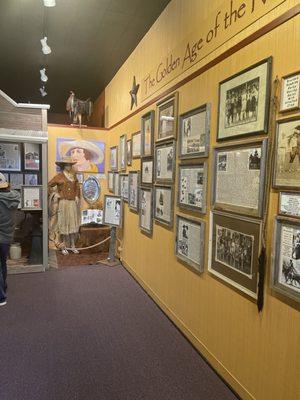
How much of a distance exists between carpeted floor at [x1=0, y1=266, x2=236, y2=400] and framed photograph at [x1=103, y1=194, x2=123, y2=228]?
131cm

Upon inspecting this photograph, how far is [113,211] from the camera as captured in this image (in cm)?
505

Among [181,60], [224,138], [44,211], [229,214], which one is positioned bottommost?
[44,211]

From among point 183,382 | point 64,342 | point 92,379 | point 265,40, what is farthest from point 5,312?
point 265,40

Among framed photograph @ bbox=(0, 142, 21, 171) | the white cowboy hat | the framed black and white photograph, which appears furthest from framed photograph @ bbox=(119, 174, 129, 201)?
framed photograph @ bbox=(0, 142, 21, 171)

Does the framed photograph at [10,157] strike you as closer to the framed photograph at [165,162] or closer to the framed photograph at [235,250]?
the framed photograph at [165,162]

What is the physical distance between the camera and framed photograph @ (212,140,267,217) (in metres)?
1.90

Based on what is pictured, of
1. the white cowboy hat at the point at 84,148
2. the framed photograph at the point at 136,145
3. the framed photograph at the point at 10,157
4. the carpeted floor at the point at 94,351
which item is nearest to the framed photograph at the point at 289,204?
the carpeted floor at the point at 94,351

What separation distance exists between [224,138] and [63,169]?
3.96m

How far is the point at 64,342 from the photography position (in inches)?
107

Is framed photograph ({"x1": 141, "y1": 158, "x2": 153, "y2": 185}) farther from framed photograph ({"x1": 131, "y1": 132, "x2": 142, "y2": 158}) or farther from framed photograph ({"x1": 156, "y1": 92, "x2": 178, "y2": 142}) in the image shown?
framed photograph ({"x1": 156, "y1": 92, "x2": 178, "y2": 142})

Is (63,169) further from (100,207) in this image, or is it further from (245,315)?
(245,315)

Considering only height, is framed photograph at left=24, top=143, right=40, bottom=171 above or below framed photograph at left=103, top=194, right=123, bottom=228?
above

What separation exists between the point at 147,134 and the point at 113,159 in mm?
1970

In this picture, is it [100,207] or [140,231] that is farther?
[100,207]
